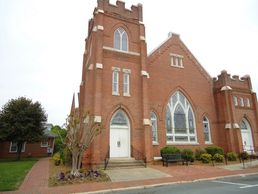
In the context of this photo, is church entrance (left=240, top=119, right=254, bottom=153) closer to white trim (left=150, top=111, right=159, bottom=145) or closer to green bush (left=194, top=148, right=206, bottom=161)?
green bush (left=194, top=148, right=206, bottom=161)

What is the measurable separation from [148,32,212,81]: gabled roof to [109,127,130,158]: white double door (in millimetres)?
7633

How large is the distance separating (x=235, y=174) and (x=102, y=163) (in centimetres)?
837

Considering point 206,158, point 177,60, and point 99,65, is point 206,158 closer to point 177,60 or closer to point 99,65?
point 177,60

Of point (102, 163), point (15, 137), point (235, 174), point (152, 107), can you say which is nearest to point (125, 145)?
point (102, 163)

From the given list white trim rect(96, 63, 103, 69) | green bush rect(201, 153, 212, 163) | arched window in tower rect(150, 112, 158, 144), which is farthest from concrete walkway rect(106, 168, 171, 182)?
white trim rect(96, 63, 103, 69)

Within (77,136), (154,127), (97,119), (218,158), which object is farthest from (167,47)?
(77,136)

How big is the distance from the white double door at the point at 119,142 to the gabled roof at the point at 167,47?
7.63 m

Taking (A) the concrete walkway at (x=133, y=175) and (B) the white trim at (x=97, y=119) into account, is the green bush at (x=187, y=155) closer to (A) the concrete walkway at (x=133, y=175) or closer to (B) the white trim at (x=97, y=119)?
(A) the concrete walkway at (x=133, y=175)

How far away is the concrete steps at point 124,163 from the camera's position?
14.4 metres

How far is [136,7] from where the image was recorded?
2028cm

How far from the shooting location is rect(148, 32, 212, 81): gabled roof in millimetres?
20922

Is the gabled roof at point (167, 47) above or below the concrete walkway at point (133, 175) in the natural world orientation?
above

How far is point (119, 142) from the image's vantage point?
16.3 meters

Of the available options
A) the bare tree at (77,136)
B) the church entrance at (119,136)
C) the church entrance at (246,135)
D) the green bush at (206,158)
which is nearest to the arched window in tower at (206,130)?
the green bush at (206,158)
